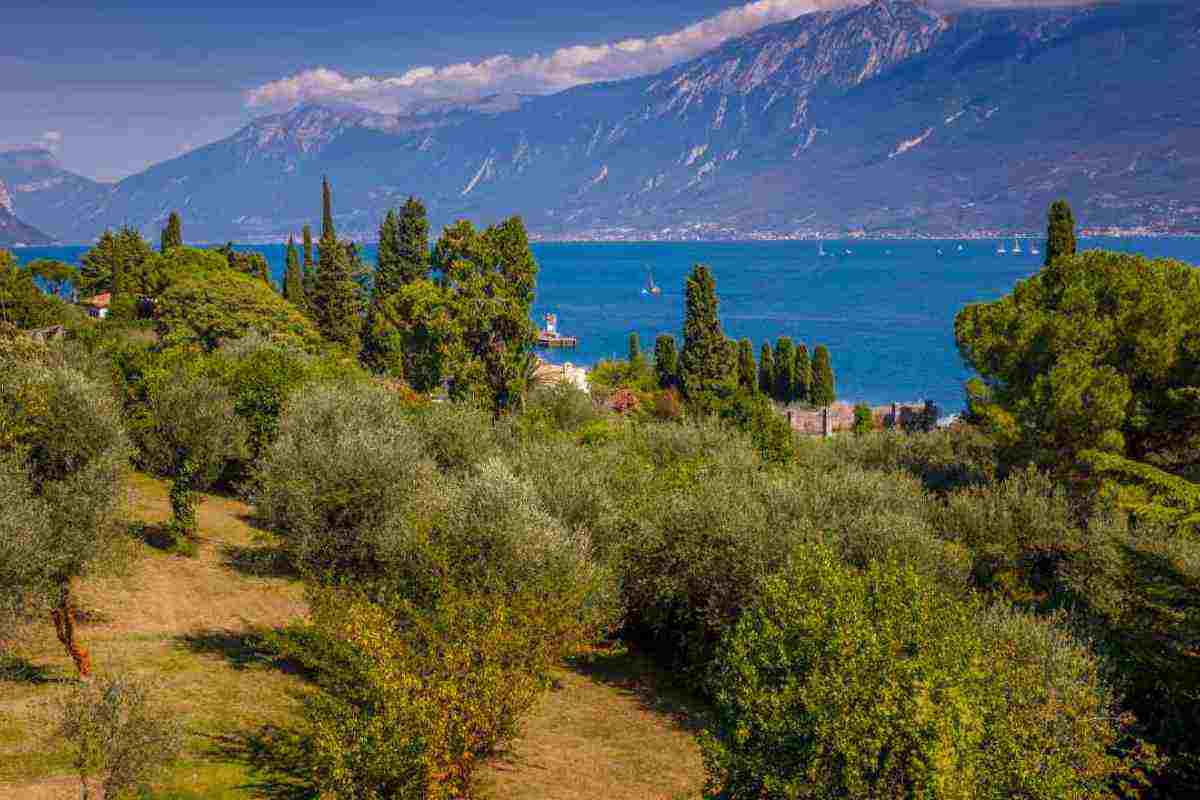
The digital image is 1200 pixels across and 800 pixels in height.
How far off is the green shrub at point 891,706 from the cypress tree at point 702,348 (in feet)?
172

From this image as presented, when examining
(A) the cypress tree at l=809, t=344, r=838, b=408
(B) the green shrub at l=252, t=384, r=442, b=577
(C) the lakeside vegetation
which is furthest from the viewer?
(A) the cypress tree at l=809, t=344, r=838, b=408

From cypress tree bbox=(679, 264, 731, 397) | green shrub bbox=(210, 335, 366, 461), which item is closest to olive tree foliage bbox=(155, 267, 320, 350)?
green shrub bbox=(210, 335, 366, 461)

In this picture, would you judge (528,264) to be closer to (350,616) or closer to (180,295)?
(180,295)

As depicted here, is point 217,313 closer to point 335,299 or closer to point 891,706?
point 335,299

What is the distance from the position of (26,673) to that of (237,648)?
18.3 feet

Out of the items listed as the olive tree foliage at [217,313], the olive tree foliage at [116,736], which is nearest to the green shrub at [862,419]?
the olive tree foliage at [217,313]

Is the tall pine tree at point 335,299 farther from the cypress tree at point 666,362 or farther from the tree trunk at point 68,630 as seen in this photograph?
the tree trunk at point 68,630

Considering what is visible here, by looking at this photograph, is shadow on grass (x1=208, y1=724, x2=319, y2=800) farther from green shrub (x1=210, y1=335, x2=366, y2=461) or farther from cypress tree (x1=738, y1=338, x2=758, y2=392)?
cypress tree (x1=738, y1=338, x2=758, y2=392)

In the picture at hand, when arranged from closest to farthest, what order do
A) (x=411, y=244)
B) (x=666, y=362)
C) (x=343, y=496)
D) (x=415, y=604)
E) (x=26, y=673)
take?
(x=415, y=604), (x=26, y=673), (x=343, y=496), (x=411, y=244), (x=666, y=362)

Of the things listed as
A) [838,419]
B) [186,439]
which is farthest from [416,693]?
[838,419]

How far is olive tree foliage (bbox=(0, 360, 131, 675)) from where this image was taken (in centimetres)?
2095

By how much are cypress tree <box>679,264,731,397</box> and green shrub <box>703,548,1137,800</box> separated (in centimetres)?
5240

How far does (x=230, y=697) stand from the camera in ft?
78.7

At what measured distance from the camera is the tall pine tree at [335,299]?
260 ft
